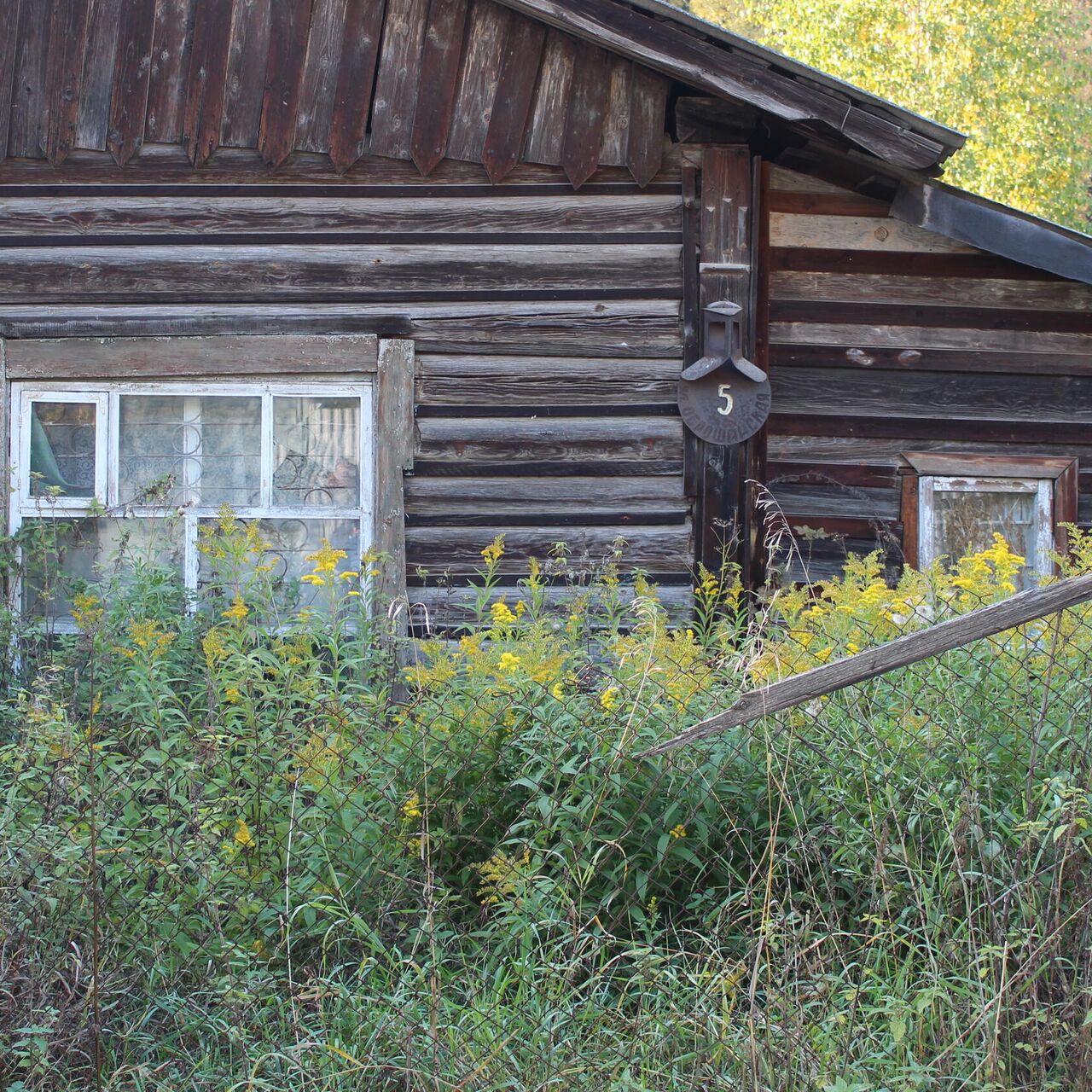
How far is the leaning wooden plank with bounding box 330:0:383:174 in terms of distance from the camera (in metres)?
6.30

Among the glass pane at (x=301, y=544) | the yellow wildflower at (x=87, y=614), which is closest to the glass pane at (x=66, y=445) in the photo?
the glass pane at (x=301, y=544)

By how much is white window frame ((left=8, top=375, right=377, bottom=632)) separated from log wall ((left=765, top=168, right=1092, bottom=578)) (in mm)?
2344

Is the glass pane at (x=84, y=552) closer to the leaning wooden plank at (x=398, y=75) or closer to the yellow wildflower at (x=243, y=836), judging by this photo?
the leaning wooden plank at (x=398, y=75)

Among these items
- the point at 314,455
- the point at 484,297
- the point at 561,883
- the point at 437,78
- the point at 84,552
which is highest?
the point at 437,78

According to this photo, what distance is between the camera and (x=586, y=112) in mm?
6266

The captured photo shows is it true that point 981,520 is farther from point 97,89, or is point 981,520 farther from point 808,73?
point 97,89

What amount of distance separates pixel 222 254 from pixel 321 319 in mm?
668

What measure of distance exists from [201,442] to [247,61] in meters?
2.07

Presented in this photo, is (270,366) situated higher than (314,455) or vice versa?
(270,366)

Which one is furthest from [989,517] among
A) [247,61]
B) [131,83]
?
[131,83]

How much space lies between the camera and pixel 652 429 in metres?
6.36

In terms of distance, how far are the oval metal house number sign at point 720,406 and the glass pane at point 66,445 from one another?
325 cm

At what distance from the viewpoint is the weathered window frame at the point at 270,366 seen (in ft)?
20.6

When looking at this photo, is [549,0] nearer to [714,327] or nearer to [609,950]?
[714,327]
